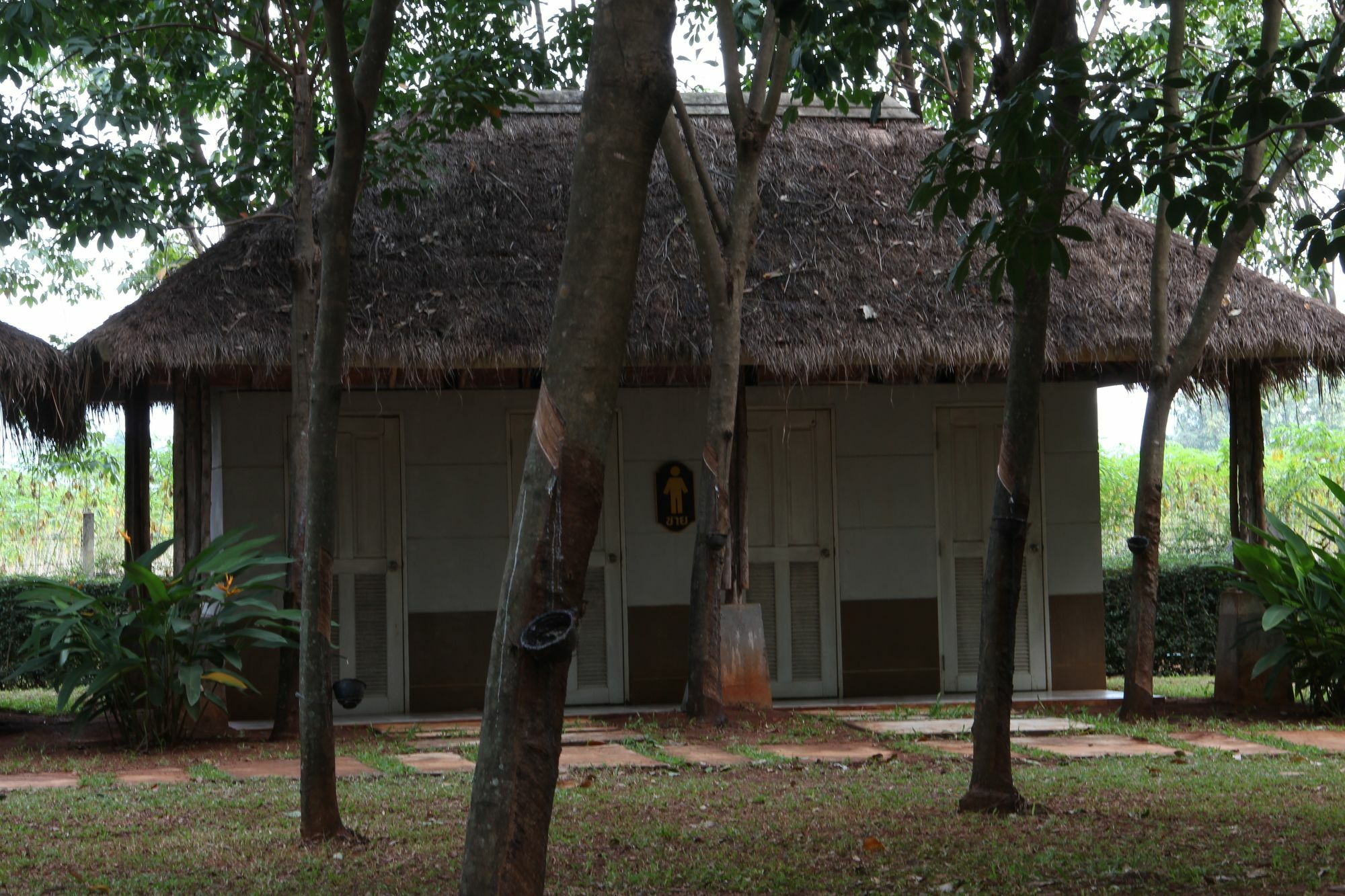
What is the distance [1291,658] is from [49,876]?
21.7 feet

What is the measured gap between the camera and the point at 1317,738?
7324 millimetres

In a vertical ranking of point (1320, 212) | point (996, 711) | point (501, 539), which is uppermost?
point (1320, 212)

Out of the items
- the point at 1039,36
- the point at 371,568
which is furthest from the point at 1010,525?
the point at 371,568

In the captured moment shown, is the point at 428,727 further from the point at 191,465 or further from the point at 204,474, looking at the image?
the point at 191,465

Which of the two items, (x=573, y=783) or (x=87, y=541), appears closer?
(x=573, y=783)

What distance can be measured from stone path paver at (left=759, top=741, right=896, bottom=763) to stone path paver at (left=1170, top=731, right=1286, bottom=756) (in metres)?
1.61

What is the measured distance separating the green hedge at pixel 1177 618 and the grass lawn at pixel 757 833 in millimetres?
5581

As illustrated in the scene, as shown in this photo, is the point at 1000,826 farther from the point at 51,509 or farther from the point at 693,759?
the point at 51,509

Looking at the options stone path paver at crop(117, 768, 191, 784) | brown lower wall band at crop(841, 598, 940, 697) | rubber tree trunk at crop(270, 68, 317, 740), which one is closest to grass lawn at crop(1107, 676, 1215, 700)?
brown lower wall band at crop(841, 598, 940, 697)

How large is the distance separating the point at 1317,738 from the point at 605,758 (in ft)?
12.2

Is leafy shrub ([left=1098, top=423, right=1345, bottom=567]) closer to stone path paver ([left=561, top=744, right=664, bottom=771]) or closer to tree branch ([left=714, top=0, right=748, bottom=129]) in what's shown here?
tree branch ([left=714, top=0, right=748, bottom=129])

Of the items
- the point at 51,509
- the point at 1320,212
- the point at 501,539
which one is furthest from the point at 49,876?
the point at 51,509

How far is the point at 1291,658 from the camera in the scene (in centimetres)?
803

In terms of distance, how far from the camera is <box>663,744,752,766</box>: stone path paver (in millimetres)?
6723
